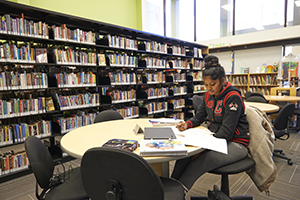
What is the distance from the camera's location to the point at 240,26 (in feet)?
24.4

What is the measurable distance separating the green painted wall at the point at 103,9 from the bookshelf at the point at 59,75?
2217 millimetres

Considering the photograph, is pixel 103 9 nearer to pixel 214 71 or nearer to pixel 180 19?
pixel 180 19

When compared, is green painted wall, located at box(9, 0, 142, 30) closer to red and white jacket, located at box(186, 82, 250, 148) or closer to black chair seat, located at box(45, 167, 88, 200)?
black chair seat, located at box(45, 167, 88, 200)

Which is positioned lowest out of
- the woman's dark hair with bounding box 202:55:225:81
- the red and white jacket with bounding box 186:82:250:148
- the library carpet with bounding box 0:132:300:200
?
the library carpet with bounding box 0:132:300:200

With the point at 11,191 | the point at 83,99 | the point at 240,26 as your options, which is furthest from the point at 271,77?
the point at 11,191

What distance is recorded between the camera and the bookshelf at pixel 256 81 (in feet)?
21.0

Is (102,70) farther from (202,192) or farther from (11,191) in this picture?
(202,192)

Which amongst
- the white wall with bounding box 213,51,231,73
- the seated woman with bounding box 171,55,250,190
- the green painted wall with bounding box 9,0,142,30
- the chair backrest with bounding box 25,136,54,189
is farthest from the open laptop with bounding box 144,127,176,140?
the white wall with bounding box 213,51,231,73

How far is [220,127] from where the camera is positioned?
1574 millimetres

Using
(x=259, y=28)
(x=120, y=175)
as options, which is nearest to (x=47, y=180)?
(x=120, y=175)

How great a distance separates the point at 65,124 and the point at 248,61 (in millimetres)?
6834

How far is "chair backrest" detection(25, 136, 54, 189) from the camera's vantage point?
117cm

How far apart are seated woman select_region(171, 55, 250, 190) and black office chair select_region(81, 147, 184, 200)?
68 centimetres

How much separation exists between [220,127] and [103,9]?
20.8 ft
